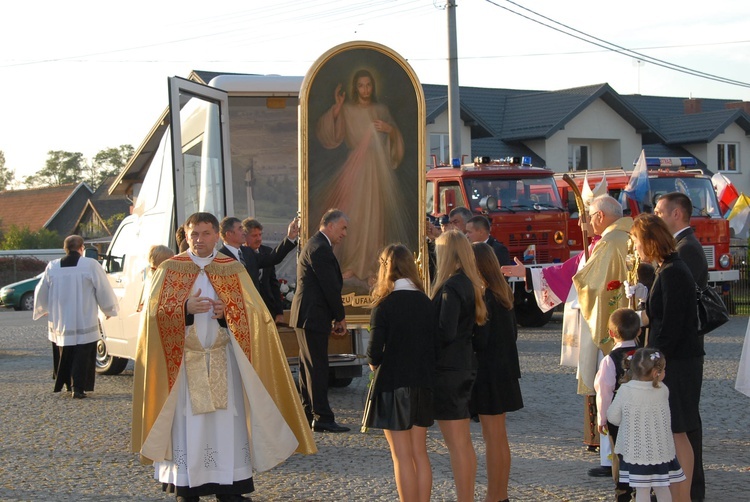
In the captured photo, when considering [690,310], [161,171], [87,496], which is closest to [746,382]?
[690,310]

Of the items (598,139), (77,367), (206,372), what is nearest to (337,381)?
(77,367)

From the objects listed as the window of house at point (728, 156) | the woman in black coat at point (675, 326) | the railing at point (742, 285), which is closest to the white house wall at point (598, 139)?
the window of house at point (728, 156)

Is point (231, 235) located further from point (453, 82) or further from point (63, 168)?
point (63, 168)

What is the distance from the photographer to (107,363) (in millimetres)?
13352

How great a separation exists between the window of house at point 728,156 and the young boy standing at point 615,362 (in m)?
39.5

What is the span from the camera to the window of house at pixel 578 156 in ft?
135

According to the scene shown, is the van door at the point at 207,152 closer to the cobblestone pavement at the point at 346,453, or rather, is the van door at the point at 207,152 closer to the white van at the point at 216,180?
the white van at the point at 216,180

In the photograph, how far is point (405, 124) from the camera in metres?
10.1

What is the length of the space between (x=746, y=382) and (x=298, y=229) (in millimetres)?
4847

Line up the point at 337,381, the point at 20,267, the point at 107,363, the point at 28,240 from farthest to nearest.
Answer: the point at 28,240, the point at 20,267, the point at 107,363, the point at 337,381

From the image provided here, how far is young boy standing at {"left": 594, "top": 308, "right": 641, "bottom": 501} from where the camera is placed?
20.8ft

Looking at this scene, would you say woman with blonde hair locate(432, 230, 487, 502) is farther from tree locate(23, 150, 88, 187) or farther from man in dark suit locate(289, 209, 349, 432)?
tree locate(23, 150, 88, 187)

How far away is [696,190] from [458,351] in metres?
15.2

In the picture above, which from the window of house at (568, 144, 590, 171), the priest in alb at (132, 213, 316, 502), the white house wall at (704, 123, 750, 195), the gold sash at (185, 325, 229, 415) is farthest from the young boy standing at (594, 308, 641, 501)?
the white house wall at (704, 123, 750, 195)
